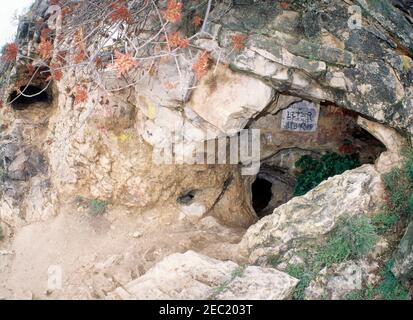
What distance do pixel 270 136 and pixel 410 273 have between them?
4044mm

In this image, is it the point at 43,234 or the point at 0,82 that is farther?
the point at 0,82

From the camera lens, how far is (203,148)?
6164mm

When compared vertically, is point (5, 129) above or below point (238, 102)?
below

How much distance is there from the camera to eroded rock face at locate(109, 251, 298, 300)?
4.14 meters

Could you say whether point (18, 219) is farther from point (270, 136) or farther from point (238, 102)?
point (270, 136)

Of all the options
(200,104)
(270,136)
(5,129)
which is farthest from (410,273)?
(5,129)

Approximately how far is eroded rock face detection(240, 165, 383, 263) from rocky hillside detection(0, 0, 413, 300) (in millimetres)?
19

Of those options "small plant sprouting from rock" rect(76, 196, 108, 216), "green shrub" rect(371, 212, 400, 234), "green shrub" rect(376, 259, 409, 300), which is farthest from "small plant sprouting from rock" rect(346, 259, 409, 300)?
"small plant sprouting from rock" rect(76, 196, 108, 216)

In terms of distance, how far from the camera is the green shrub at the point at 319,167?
736 cm

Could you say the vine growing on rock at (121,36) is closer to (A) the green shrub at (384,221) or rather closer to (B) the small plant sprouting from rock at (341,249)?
(B) the small plant sprouting from rock at (341,249)

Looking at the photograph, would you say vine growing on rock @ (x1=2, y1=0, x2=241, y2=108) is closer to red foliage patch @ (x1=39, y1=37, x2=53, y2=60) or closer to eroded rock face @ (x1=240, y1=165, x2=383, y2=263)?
red foliage patch @ (x1=39, y1=37, x2=53, y2=60)

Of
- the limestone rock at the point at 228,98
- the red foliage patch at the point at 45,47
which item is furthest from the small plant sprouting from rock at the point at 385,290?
the red foliage patch at the point at 45,47

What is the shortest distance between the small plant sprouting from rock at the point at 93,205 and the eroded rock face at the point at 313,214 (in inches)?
104

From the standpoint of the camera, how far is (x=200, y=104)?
5.64 metres
